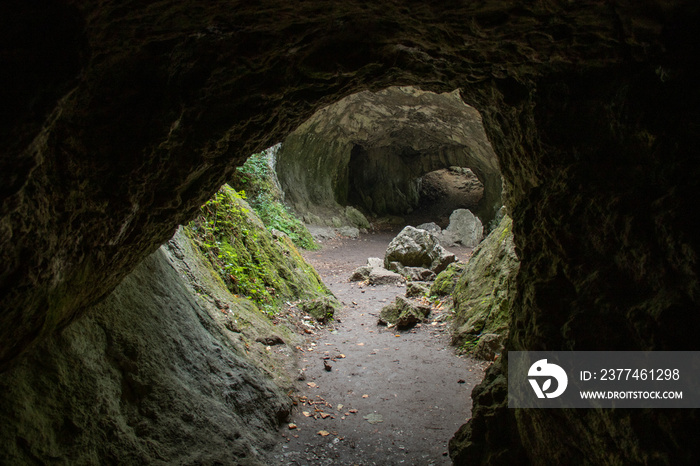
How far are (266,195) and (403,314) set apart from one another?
648cm

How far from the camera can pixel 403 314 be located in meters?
6.84

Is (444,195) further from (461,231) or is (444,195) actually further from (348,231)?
(348,231)

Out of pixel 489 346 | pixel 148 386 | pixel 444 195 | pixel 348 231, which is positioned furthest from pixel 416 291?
pixel 444 195

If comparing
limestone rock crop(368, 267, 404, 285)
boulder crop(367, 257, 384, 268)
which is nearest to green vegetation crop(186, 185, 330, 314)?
limestone rock crop(368, 267, 404, 285)

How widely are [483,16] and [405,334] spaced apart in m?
5.48

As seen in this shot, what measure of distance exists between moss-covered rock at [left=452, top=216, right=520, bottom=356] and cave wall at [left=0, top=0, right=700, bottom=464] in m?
2.98

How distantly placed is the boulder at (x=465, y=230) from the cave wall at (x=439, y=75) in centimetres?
1479

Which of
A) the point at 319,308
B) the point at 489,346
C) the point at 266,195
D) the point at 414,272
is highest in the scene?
the point at 266,195

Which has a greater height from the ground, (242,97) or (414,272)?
(414,272)

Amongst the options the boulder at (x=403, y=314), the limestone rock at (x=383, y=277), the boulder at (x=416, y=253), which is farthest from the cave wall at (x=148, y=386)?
the boulder at (x=416, y=253)

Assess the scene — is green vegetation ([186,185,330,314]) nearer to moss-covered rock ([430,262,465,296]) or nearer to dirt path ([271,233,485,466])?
dirt path ([271,233,485,466])

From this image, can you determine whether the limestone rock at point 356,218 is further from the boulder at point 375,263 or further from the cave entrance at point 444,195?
the boulder at point 375,263

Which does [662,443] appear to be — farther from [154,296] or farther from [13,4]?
[154,296]

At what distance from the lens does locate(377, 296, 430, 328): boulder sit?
678 cm
